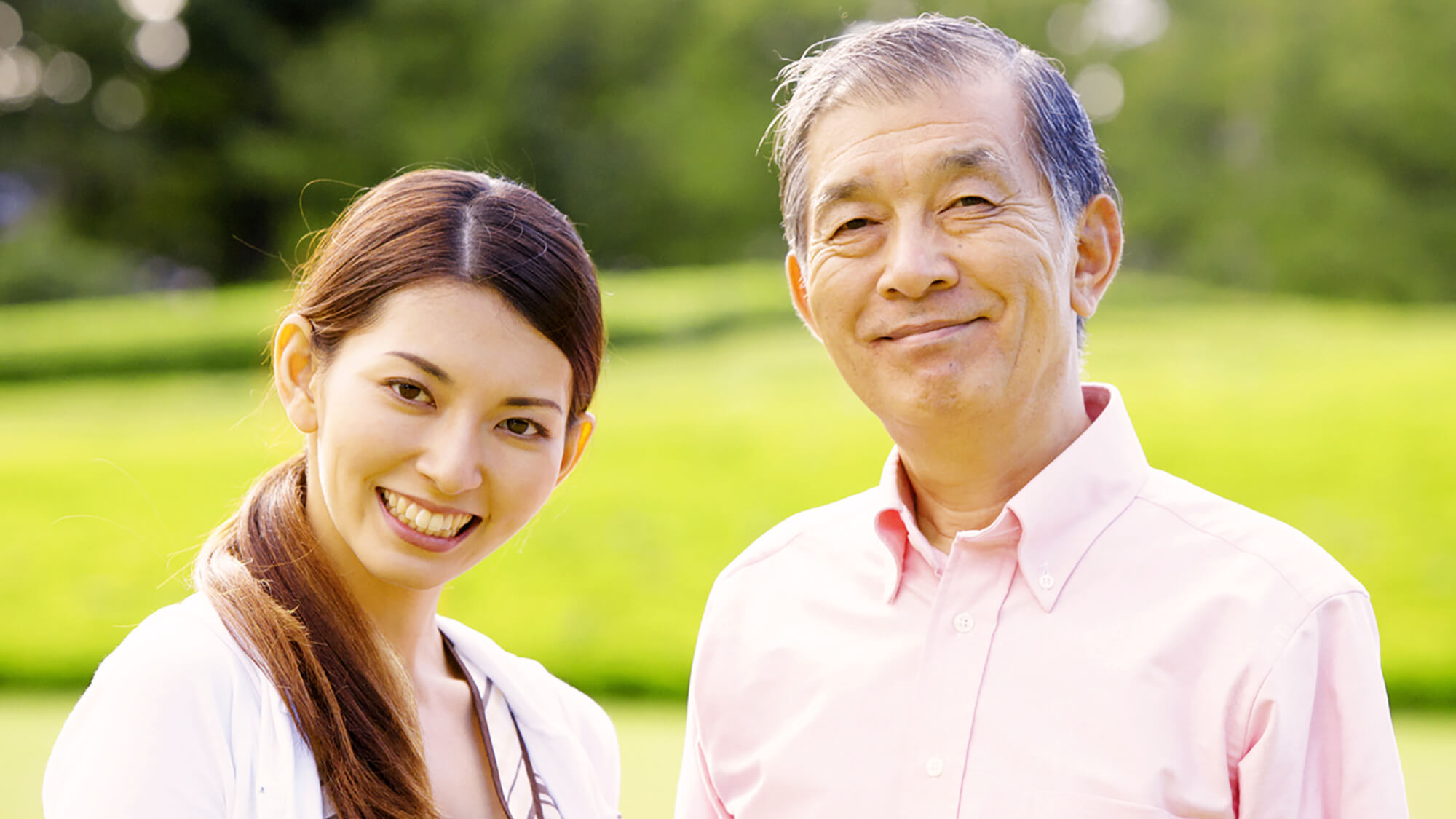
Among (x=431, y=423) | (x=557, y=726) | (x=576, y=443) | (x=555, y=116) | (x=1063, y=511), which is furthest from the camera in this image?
(x=555, y=116)

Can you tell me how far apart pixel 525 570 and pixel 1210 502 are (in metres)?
6.18

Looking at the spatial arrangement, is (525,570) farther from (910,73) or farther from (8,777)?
(910,73)

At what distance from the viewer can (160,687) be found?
5.73ft

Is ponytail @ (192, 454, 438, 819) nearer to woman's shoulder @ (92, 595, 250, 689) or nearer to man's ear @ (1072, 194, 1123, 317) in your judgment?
woman's shoulder @ (92, 595, 250, 689)

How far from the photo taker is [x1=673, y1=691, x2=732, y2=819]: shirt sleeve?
202cm

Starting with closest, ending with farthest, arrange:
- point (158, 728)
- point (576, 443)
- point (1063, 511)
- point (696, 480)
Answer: point (158, 728)
point (1063, 511)
point (576, 443)
point (696, 480)

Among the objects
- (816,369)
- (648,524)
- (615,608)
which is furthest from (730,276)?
(615,608)

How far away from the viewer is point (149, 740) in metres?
1.70

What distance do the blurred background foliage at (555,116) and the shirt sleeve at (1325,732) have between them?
17033 millimetres

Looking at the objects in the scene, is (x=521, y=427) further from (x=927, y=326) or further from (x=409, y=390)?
(x=927, y=326)

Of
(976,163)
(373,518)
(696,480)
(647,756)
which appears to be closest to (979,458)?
(976,163)

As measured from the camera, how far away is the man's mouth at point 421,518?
6.47 ft

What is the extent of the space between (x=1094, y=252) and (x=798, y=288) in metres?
0.47

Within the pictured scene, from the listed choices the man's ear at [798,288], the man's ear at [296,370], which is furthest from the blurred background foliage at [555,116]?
the man's ear at [296,370]
